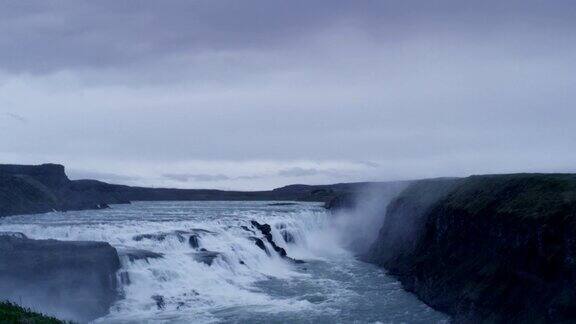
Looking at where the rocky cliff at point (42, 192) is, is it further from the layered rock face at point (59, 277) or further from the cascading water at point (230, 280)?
the layered rock face at point (59, 277)

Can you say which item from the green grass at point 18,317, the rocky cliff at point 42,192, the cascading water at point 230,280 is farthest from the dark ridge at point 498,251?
the rocky cliff at point 42,192

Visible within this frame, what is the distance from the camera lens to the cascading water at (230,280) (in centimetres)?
2662

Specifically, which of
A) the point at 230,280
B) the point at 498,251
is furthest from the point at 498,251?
the point at 230,280

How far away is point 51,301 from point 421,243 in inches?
808

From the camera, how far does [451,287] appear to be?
26.6 meters

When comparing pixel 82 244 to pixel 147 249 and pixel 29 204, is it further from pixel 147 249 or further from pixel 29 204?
pixel 29 204

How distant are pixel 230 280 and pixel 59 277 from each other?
10.5 m

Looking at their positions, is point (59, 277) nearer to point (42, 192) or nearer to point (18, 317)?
point (18, 317)

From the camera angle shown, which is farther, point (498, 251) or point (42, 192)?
point (42, 192)

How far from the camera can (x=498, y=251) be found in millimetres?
23812

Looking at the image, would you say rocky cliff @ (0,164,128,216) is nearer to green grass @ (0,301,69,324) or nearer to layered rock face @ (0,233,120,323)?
layered rock face @ (0,233,120,323)

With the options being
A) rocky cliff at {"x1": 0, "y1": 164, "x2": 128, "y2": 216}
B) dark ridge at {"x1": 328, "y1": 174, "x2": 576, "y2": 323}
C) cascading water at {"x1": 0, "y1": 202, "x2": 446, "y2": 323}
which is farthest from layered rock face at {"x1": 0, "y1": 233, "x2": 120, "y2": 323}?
rocky cliff at {"x1": 0, "y1": 164, "x2": 128, "y2": 216}

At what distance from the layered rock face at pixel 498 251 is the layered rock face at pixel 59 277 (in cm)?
1512

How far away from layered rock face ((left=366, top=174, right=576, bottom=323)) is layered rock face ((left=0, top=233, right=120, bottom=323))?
1512cm
